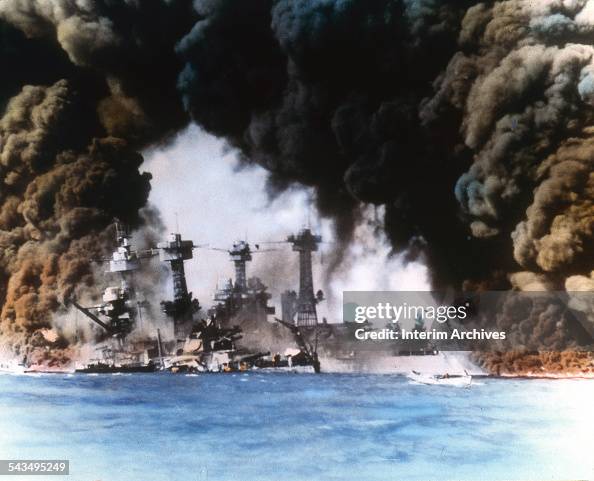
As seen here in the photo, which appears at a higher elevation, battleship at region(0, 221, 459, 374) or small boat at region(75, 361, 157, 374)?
battleship at region(0, 221, 459, 374)

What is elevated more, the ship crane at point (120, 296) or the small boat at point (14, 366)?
the ship crane at point (120, 296)

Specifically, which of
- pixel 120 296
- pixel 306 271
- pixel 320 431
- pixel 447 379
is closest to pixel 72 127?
pixel 120 296

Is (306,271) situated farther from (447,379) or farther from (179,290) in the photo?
(447,379)

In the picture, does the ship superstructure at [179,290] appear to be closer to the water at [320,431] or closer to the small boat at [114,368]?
the small boat at [114,368]

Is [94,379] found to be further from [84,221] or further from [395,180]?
[395,180]

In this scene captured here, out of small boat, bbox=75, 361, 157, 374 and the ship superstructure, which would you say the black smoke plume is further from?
small boat, bbox=75, 361, 157, 374

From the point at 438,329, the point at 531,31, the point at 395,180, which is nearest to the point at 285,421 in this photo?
the point at 438,329

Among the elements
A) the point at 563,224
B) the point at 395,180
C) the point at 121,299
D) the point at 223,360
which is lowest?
the point at 223,360

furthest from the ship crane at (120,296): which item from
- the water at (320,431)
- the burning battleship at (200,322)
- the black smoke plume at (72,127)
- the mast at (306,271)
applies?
the mast at (306,271)

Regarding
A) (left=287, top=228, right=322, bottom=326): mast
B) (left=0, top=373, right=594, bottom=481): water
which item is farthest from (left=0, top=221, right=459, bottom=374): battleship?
(left=0, top=373, right=594, bottom=481): water
